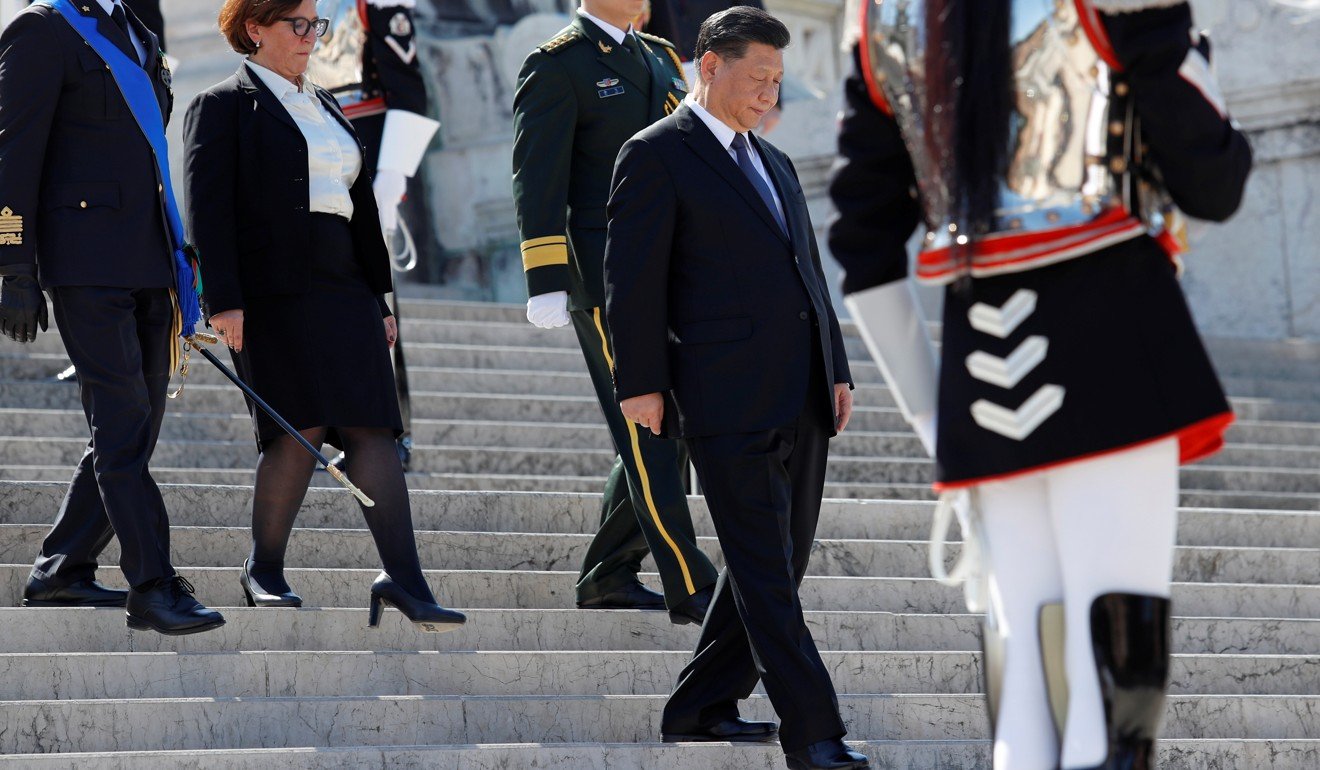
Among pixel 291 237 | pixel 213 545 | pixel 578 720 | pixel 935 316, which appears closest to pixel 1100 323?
pixel 578 720

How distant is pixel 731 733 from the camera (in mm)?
5035

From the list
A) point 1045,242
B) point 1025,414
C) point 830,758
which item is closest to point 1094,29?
point 1045,242

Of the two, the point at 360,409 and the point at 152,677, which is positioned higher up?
the point at 360,409

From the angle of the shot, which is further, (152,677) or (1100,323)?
(152,677)

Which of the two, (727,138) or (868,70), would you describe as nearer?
(868,70)

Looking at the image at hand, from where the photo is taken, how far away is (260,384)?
5.62 m

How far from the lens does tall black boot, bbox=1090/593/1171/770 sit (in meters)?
3.01

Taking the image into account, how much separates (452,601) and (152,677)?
3.51 feet

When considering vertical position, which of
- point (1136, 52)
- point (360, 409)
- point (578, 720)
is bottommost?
point (578, 720)

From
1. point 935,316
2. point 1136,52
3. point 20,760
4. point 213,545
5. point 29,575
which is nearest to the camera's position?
point 1136,52

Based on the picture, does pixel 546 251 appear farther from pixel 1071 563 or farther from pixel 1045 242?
pixel 1071 563

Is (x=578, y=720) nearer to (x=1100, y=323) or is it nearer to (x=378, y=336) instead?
(x=378, y=336)

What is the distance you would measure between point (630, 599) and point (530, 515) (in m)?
0.97

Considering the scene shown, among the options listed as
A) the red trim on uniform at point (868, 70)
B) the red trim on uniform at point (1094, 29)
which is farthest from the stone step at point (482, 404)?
the red trim on uniform at point (1094, 29)
